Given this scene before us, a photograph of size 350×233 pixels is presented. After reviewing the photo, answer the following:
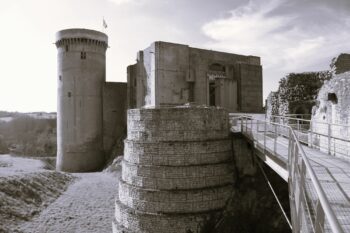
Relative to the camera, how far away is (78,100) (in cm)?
2469

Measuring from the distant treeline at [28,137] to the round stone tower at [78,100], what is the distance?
1182 centimetres

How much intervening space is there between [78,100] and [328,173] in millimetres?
21684

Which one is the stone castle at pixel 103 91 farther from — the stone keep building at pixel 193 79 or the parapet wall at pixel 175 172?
the parapet wall at pixel 175 172

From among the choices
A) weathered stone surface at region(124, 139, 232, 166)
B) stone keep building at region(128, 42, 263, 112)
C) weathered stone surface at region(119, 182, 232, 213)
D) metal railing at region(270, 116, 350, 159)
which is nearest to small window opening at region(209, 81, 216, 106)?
stone keep building at region(128, 42, 263, 112)

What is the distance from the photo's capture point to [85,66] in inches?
972

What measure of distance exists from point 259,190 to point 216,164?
1934 mm

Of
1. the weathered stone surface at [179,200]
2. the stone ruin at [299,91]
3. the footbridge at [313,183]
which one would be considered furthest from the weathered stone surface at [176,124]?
the stone ruin at [299,91]

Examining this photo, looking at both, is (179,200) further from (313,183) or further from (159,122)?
(313,183)

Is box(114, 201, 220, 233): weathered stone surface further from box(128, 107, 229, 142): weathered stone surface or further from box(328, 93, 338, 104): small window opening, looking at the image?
box(328, 93, 338, 104): small window opening

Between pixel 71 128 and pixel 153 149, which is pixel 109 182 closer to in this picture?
pixel 71 128

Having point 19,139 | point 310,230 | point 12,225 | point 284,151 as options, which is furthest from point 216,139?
point 19,139

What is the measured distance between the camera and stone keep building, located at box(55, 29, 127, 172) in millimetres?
24562

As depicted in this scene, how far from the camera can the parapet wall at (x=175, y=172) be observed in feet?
33.2

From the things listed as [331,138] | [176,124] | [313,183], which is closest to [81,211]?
[176,124]
